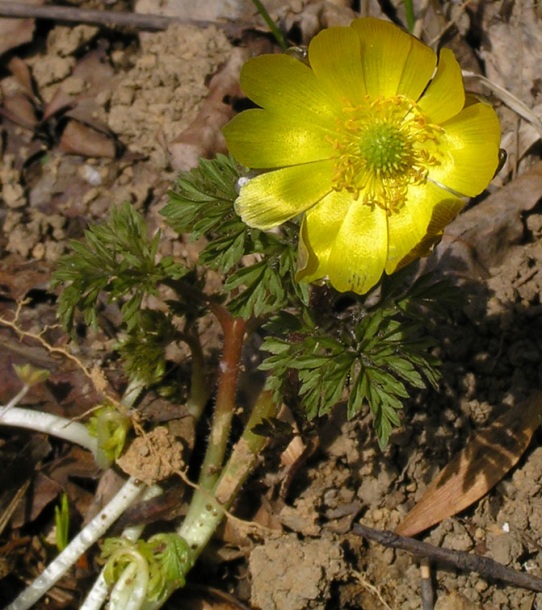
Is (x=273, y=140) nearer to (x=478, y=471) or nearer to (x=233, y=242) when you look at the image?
(x=233, y=242)

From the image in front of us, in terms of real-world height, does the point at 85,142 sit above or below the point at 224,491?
above

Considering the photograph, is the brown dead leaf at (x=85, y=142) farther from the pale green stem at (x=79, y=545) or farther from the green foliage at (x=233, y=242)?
the pale green stem at (x=79, y=545)

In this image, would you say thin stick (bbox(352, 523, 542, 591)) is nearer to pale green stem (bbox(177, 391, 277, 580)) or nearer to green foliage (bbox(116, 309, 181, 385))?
pale green stem (bbox(177, 391, 277, 580))

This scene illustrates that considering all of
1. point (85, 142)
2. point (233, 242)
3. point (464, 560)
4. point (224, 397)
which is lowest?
point (464, 560)

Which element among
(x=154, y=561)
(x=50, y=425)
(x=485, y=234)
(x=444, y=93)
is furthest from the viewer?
(x=485, y=234)

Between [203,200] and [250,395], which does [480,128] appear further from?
[250,395]

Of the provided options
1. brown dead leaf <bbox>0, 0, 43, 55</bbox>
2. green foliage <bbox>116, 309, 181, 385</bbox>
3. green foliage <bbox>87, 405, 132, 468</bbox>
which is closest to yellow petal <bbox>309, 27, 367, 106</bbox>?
green foliage <bbox>116, 309, 181, 385</bbox>

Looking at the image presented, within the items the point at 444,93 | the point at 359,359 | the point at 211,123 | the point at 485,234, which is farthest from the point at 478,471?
the point at 211,123

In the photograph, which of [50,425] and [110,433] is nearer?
[110,433]
